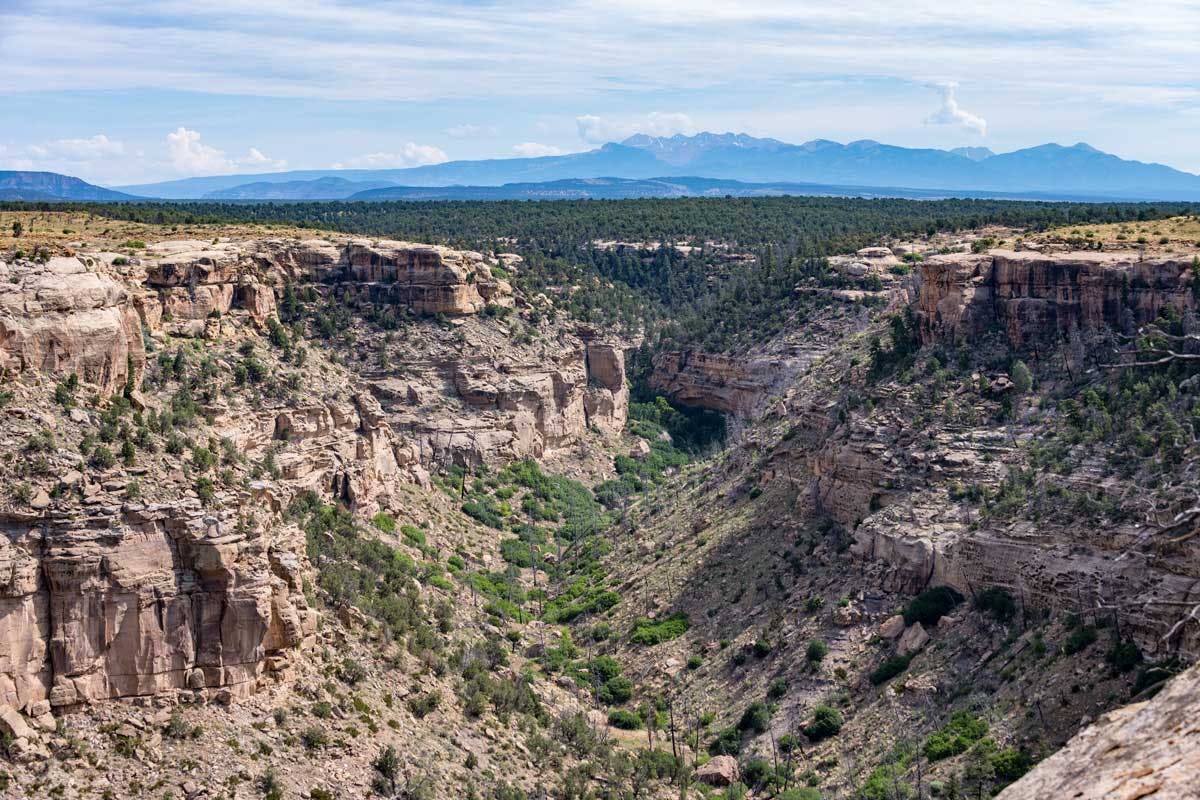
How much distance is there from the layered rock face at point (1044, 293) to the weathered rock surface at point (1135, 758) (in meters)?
38.4

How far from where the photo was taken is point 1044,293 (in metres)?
60.8

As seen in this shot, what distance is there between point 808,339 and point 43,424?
56.4 meters

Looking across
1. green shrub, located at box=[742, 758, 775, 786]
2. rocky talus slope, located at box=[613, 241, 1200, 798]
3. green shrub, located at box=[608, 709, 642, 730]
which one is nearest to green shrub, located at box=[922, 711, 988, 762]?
rocky talus slope, located at box=[613, 241, 1200, 798]

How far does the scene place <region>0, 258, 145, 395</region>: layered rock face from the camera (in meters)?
40.8

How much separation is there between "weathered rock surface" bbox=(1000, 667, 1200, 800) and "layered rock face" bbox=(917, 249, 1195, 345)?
38.4m

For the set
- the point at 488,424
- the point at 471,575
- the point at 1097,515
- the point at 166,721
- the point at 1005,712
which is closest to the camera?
the point at 166,721

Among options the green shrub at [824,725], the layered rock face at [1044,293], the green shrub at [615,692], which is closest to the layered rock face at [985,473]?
the layered rock face at [1044,293]

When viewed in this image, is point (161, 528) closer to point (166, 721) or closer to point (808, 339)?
point (166, 721)

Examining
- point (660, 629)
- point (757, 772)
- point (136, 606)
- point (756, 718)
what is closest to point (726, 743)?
point (756, 718)

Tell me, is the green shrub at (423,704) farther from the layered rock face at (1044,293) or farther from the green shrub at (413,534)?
Result: the layered rock face at (1044,293)

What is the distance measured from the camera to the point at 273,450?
59.1m

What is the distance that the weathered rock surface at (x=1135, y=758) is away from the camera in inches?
672

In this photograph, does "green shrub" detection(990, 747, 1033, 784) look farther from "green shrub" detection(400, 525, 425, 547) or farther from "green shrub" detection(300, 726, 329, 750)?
"green shrub" detection(400, 525, 425, 547)

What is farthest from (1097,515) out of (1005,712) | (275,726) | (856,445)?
(275,726)
